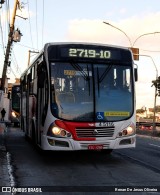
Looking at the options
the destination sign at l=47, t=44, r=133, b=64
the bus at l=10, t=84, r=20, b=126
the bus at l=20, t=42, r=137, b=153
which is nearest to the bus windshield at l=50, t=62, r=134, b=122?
the bus at l=20, t=42, r=137, b=153

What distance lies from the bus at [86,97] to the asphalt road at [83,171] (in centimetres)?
66

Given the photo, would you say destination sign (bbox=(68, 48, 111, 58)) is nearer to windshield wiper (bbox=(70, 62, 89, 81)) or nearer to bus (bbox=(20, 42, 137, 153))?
bus (bbox=(20, 42, 137, 153))

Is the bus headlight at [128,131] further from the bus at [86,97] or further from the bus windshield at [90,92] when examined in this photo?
the bus windshield at [90,92]

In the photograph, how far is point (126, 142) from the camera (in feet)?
41.1

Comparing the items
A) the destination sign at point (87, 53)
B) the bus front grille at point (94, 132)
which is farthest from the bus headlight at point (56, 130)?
the destination sign at point (87, 53)

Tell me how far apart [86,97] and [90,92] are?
18 cm

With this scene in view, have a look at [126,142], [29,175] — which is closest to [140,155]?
[126,142]

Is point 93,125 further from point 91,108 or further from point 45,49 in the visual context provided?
point 45,49

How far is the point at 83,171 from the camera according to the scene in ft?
37.4

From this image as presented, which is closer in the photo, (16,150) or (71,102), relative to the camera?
(71,102)

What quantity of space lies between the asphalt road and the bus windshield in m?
1.43

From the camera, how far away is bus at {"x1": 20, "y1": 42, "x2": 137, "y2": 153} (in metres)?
12.1

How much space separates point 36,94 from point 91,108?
9.34 ft

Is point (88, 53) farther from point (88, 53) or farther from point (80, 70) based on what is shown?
point (80, 70)
